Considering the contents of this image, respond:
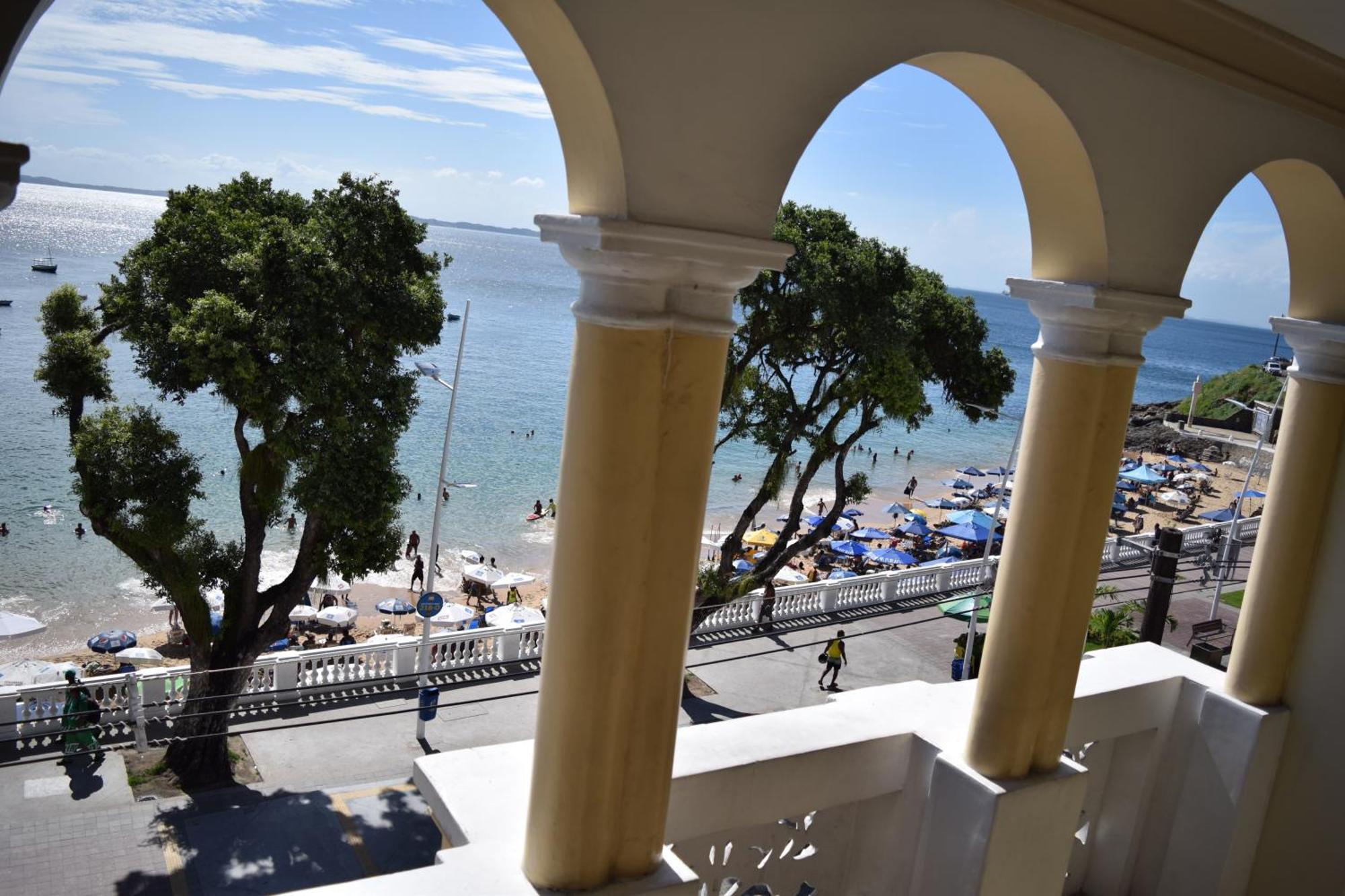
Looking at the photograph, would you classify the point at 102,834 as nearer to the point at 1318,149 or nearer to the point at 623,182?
the point at 623,182

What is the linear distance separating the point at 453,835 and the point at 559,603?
1108mm

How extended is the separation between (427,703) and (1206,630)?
11.5m

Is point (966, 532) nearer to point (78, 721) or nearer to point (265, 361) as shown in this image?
point (265, 361)

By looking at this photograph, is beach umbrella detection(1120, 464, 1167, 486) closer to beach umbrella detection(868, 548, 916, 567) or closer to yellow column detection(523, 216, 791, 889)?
beach umbrella detection(868, 548, 916, 567)

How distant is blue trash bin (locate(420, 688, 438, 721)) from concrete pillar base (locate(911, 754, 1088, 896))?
410 inches

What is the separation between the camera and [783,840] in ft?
14.4

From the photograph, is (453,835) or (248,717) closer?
(453,835)

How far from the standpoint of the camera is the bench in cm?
1492

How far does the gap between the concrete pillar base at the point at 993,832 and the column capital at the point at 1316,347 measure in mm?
2607

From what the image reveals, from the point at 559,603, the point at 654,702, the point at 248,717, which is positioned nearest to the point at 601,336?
the point at 559,603

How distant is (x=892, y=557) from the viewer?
29641 mm

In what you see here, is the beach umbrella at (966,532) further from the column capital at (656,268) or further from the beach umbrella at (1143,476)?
the column capital at (656,268)

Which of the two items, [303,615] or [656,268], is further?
[303,615]

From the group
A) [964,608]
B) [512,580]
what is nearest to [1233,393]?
[964,608]
